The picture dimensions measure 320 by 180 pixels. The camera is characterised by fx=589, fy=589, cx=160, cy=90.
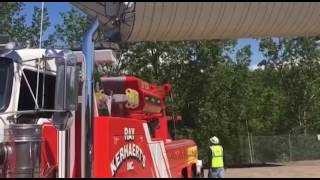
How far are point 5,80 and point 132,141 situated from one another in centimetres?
154

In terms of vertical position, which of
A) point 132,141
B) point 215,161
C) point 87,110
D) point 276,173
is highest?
point 87,110

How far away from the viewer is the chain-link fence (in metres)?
35.1

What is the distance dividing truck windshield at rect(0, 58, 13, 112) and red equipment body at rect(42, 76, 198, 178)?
47cm

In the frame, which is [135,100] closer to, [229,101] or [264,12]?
[264,12]

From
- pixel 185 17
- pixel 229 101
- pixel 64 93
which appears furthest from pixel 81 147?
pixel 229 101

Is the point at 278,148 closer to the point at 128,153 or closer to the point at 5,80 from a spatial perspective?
the point at 128,153

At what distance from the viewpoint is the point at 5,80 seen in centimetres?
545

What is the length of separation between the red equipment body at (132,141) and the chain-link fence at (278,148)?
2586cm

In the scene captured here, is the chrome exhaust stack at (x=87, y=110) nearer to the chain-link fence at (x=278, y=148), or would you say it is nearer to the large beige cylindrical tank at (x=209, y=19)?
the large beige cylindrical tank at (x=209, y=19)

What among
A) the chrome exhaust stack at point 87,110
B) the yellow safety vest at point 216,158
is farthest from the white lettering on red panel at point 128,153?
the yellow safety vest at point 216,158

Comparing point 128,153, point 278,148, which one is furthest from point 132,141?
point 278,148

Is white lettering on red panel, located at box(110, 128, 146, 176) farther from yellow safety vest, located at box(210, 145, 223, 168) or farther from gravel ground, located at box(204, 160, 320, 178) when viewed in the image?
gravel ground, located at box(204, 160, 320, 178)

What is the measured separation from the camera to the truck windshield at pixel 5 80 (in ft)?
17.6

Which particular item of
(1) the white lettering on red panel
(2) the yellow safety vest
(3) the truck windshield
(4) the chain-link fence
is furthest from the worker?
(4) the chain-link fence
